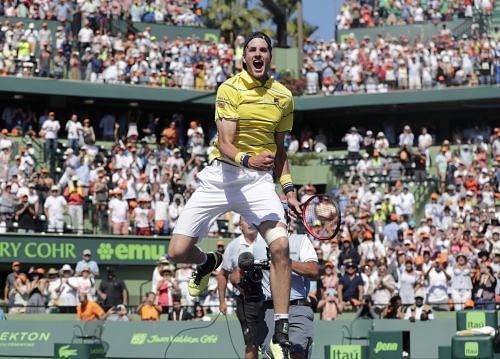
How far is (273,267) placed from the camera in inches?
366

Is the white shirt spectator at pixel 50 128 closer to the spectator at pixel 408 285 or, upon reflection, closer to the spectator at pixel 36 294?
the spectator at pixel 36 294

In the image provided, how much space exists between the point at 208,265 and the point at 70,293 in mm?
13938

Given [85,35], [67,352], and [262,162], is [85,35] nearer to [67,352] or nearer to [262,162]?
[67,352]

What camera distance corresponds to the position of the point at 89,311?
22266 mm

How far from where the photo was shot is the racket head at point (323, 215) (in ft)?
32.1

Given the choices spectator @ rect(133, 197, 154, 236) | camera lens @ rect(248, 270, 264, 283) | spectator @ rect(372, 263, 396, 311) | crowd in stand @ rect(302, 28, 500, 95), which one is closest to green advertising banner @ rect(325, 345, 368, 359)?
spectator @ rect(372, 263, 396, 311)

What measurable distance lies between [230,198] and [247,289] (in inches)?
55.4

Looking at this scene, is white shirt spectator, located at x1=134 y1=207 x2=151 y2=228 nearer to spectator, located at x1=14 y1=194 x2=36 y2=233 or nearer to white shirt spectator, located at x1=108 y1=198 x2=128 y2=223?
white shirt spectator, located at x1=108 y1=198 x2=128 y2=223

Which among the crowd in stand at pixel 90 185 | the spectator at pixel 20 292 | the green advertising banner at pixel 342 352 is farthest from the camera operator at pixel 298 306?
the crowd in stand at pixel 90 185

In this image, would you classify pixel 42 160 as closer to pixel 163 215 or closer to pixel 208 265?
pixel 163 215

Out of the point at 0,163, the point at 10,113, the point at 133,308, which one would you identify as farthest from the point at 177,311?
the point at 10,113

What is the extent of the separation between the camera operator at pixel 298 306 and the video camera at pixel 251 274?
0.59ft

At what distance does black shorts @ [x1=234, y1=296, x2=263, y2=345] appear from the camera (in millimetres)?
10562

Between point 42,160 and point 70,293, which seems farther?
point 42,160
